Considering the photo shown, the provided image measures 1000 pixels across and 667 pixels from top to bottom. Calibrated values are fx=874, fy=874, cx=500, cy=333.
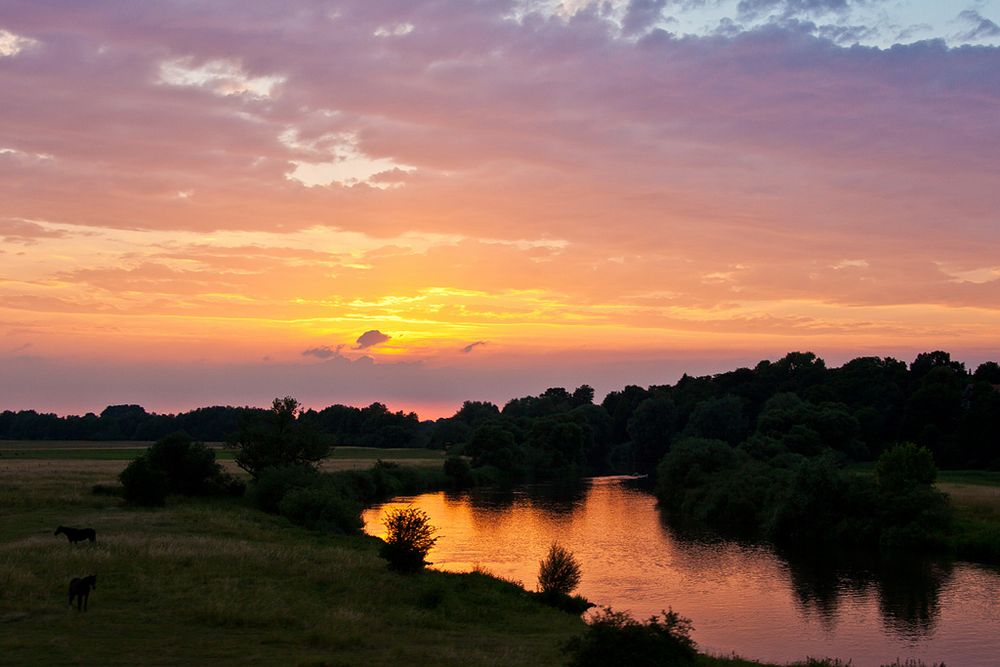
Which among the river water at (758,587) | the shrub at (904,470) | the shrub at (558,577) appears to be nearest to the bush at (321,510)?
the river water at (758,587)

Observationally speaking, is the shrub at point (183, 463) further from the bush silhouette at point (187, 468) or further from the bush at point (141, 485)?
the bush at point (141, 485)

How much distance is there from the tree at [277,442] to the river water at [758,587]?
40.3 feet

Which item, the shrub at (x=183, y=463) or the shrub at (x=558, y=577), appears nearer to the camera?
the shrub at (x=558, y=577)

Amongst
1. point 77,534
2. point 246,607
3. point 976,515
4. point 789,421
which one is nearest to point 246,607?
point 246,607

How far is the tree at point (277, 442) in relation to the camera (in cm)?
8594

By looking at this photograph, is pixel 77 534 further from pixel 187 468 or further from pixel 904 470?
pixel 904 470

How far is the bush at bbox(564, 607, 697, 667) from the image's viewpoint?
23094mm

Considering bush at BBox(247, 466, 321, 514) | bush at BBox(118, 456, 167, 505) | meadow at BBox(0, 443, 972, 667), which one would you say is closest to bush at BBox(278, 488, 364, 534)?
bush at BBox(247, 466, 321, 514)

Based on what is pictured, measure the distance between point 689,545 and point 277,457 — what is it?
138 feet

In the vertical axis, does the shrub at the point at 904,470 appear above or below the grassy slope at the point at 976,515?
above

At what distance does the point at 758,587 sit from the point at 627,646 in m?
28.6

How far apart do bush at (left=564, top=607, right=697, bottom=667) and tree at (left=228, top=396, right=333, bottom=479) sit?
2517 inches

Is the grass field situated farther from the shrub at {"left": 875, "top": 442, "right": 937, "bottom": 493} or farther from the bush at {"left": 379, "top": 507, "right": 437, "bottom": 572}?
the shrub at {"left": 875, "top": 442, "right": 937, "bottom": 493}

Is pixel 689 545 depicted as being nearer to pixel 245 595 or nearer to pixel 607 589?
pixel 607 589
